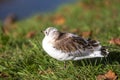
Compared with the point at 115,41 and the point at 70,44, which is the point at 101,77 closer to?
the point at 70,44

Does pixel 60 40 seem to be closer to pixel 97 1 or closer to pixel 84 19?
pixel 84 19

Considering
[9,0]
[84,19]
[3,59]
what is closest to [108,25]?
[84,19]

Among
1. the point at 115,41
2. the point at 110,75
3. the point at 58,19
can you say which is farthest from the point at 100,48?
the point at 58,19

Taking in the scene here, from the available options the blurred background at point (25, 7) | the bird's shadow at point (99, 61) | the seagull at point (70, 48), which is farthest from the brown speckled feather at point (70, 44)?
the blurred background at point (25, 7)

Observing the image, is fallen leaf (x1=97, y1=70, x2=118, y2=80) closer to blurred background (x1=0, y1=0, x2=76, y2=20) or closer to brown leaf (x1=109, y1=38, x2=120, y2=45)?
brown leaf (x1=109, y1=38, x2=120, y2=45)

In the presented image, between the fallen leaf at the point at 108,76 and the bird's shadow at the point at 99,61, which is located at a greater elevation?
the bird's shadow at the point at 99,61

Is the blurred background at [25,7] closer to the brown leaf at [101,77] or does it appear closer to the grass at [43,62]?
the grass at [43,62]
